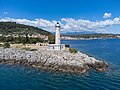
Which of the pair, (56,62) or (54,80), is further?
(56,62)

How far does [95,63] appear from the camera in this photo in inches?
1757

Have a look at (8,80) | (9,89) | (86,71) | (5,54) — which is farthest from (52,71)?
(5,54)

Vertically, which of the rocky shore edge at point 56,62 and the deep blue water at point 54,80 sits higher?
the rocky shore edge at point 56,62

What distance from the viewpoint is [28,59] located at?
158 ft

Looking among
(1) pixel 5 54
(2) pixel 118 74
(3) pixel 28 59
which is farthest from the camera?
(1) pixel 5 54

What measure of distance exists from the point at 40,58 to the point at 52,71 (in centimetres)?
749

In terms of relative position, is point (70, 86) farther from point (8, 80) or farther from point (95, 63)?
point (95, 63)

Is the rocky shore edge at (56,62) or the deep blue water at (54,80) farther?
the rocky shore edge at (56,62)

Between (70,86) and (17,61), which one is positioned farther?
(17,61)

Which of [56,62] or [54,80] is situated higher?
[56,62]

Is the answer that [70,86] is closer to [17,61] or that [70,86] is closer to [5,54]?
[17,61]

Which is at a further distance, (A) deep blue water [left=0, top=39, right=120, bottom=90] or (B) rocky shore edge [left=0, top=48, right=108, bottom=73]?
(B) rocky shore edge [left=0, top=48, right=108, bottom=73]

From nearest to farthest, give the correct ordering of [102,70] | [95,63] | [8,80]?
[8,80] < [102,70] < [95,63]

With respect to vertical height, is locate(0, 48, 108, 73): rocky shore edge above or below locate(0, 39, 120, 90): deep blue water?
above
